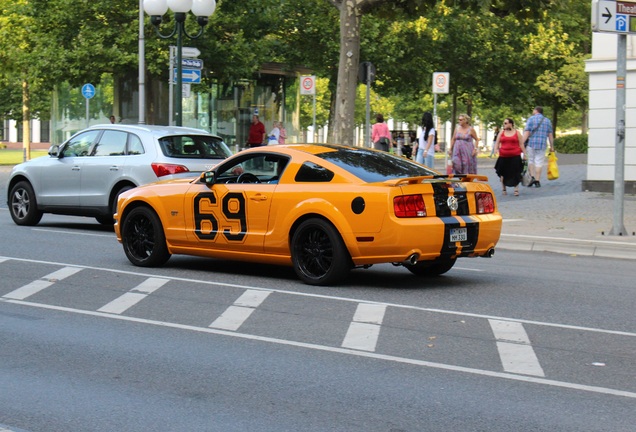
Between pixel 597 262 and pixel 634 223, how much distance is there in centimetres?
410

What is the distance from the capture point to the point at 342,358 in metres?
7.91

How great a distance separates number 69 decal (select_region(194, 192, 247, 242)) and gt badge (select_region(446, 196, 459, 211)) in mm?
2201

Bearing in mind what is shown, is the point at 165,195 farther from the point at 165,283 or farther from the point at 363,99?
the point at 363,99

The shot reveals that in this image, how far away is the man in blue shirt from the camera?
2720cm

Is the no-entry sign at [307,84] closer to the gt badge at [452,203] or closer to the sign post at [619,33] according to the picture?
the sign post at [619,33]

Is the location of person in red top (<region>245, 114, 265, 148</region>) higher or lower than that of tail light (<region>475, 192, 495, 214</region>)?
higher

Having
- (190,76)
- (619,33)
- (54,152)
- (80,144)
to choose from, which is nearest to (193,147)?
(80,144)

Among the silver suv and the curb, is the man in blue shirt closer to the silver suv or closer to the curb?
the curb

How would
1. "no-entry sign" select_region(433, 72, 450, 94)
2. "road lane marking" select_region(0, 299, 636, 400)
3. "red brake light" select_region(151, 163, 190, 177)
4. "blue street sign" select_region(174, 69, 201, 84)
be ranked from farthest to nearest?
"no-entry sign" select_region(433, 72, 450, 94) < "blue street sign" select_region(174, 69, 201, 84) < "red brake light" select_region(151, 163, 190, 177) < "road lane marking" select_region(0, 299, 636, 400)

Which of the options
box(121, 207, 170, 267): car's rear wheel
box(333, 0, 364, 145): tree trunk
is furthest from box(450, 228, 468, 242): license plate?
box(333, 0, 364, 145): tree trunk

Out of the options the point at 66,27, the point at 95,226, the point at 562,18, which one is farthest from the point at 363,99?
the point at 95,226

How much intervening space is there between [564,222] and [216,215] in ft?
26.3

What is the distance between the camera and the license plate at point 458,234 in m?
11.4

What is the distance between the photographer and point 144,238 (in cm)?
1327
